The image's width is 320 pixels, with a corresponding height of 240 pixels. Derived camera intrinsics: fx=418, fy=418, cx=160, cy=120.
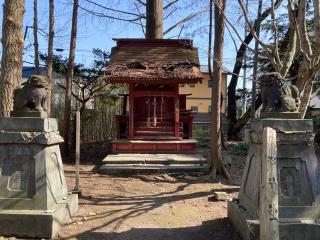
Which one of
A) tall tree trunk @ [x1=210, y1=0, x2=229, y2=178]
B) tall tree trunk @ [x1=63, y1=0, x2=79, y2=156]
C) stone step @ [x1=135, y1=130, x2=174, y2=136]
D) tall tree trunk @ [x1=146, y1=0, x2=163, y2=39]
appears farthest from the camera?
tall tree trunk @ [x1=146, y1=0, x2=163, y2=39]

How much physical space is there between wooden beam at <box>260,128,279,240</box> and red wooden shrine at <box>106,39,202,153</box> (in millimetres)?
10937

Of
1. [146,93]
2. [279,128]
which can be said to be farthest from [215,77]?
[279,128]

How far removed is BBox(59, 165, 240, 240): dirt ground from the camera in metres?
6.75

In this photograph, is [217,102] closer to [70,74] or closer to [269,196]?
[70,74]

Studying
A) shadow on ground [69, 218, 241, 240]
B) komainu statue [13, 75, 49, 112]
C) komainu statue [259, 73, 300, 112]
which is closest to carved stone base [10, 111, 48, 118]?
komainu statue [13, 75, 49, 112]

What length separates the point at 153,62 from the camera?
1595cm

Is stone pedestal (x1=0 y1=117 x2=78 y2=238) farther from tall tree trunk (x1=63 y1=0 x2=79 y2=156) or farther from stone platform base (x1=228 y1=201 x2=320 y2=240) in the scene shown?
tall tree trunk (x1=63 y1=0 x2=79 y2=156)

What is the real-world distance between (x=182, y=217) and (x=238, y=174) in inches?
215

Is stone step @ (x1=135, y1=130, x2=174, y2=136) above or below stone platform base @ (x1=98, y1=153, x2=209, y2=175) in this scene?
above

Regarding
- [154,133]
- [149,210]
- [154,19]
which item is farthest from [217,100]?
[154,19]

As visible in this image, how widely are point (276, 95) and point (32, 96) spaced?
387cm

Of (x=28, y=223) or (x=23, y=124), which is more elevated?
(x=23, y=124)

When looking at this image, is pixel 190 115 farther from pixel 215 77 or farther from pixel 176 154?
pixel 215 77

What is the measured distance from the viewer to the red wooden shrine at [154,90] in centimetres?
1530
